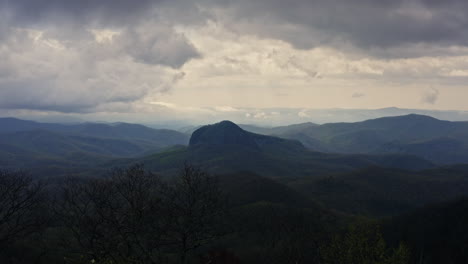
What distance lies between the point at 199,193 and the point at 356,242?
3822 cm

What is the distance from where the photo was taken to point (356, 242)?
71000 millimetres

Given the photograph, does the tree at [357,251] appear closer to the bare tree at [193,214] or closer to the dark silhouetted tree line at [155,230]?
the dark silhouetted tree line at [155,230]

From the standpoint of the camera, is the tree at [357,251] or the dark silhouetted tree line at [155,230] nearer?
the dark silhouetted tree line at [155,230]

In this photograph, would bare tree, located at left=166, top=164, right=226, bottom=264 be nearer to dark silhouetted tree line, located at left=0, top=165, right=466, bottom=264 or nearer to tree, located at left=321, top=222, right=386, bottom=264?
dark silhouetted tree line, located at left=0, top=165, right=466, bottom=264

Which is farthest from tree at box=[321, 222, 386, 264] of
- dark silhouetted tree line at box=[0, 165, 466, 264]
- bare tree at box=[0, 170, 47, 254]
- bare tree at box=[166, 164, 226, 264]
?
bare tree at box=[0, 170, 47, 254]

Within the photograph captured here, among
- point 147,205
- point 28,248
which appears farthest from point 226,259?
point 28,248

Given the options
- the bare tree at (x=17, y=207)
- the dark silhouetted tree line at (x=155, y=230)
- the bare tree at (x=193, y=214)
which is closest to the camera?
the dark silhouetted tree line at (x=155, y=230)

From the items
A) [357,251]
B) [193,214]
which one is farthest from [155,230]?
[357,251]

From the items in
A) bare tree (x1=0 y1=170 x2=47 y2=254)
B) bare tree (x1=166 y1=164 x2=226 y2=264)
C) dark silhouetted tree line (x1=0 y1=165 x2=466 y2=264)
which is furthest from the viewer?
bare tree (x1=0 y1=170 x2=47 y2=254)

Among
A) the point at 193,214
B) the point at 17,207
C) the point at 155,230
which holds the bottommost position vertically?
the point at 17,207

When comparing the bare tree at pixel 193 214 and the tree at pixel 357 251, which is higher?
the bare tree at pixel 193 214

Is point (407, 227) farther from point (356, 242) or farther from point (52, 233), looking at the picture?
point (52, 233)

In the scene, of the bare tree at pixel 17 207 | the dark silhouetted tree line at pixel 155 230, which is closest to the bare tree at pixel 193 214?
the dark silhouetted tree line at pixel 155 230

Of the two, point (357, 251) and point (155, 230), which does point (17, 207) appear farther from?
point (357, 251)
